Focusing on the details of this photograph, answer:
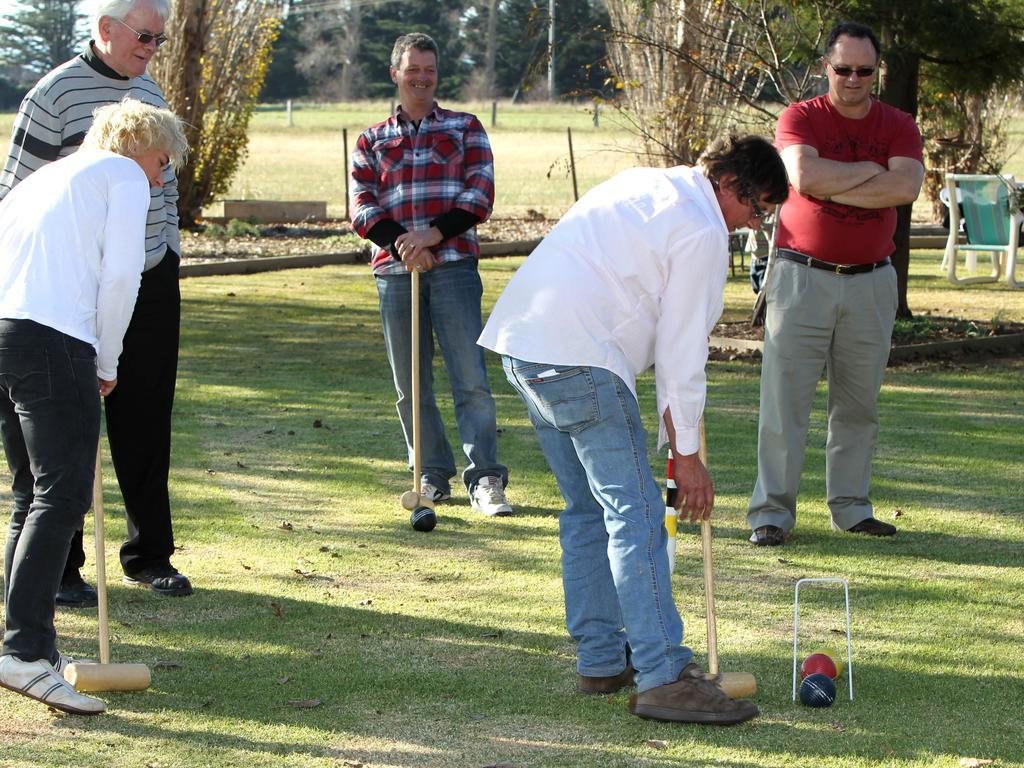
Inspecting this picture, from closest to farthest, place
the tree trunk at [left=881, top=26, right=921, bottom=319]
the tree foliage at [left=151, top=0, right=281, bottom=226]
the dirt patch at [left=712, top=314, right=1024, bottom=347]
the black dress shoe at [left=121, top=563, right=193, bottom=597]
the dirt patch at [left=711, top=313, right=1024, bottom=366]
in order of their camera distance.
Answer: the black dress shoe at [left=121, top=563, right=193, bottom=597]
the tree trunk at [left=881, top=26, right=921, bottom=319]
the dirt patch at [left=711, top=313, right=1024, bottom=366]
the dirt patch at [left=712, top=314, right=1024, bottom=347]
the tree foliage at [left=151, top=0, right=281, bottom=226]

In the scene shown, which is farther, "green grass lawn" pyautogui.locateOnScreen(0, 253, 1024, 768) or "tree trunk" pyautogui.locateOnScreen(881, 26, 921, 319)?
"tree trunk" pyautogui.locateOnScreen(881, 26, 921, 319)

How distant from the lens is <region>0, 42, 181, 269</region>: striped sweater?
509 cm

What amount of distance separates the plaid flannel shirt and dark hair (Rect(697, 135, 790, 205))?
2.59 meters

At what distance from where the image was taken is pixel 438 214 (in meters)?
6.75

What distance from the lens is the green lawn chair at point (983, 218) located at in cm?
1469

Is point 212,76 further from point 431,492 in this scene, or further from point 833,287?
point 833,287

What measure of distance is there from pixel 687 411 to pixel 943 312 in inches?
380

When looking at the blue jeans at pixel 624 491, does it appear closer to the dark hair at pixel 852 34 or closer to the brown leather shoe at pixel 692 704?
the brown leather shoe at pixel 692 704

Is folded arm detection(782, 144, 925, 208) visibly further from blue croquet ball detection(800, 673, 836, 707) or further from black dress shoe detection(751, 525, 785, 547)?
blue croquet ball detection(800, 673, 836, 707)

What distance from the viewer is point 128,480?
5.52m

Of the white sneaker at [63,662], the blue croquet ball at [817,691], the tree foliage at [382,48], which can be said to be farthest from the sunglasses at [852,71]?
the tree foliage at [382,48]

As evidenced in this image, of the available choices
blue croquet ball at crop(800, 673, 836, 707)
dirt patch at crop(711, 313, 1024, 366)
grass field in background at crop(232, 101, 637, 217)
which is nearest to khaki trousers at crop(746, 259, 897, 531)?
blue croquet ball at crop(800, 673, 836, 707)

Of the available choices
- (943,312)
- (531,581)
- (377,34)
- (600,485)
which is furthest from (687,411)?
(377,34)

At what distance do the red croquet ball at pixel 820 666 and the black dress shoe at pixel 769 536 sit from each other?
5.56ft
